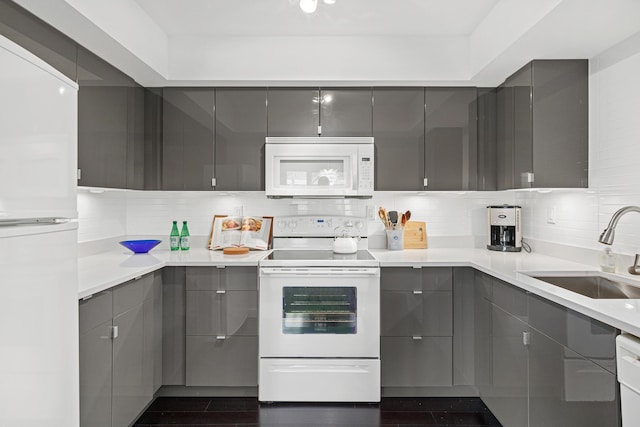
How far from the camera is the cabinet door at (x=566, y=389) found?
1.43 metres

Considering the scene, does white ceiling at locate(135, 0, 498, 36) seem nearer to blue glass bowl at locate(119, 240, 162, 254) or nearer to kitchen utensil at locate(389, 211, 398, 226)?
kitchen utensil at locate(389, 211, 398, 226)

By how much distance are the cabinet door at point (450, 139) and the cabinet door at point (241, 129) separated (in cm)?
119

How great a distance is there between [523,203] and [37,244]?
307 cm

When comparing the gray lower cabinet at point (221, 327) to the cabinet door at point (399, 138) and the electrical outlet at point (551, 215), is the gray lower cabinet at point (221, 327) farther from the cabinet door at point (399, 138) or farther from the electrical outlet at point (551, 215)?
the electrical outlet at point (551, 215)

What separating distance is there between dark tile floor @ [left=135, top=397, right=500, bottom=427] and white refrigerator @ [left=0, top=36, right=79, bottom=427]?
1309 millimetres

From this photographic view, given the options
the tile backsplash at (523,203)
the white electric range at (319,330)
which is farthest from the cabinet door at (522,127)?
the white electric range at (319,330)

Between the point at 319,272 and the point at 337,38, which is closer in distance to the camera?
the point at 319,272

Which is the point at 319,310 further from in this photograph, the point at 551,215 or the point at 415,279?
the point at 551,215

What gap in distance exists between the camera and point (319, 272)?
277cm

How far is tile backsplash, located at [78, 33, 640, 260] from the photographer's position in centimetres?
221

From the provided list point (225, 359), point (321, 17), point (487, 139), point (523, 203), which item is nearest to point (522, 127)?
point (487, 139)

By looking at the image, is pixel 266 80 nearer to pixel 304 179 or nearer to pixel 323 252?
pixel 304 179

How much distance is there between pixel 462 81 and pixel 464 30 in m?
0.33

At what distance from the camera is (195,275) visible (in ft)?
9.09
